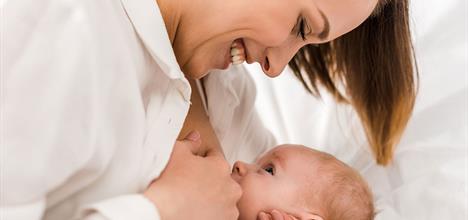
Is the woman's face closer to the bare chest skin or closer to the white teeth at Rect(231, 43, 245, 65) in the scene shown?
the white teeth at Rect(231, 43, 245, 65)

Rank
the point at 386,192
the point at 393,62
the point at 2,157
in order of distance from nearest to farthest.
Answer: the point at 2,157 → the point at 393,62 → the point at 386,192

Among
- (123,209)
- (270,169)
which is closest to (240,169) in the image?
(270,169)

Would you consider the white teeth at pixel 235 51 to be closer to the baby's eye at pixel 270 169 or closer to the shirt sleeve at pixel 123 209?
the baby's eye at pixel 270 169

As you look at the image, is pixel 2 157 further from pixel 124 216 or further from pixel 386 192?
pixel 386 192

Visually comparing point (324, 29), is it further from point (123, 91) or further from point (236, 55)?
point (123, 91)

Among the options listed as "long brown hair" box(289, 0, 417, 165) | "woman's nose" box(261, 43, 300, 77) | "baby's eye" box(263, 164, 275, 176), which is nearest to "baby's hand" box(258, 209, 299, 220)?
"baby's eye" box(263, 164, 275, 176)

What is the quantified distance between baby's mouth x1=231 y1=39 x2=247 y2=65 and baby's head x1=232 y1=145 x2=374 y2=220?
7.6 inches

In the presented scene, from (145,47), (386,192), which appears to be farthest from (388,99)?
(145,47)

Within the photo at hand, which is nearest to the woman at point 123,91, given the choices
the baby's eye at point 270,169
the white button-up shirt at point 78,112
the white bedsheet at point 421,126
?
the white button-up shirt at point 78,112

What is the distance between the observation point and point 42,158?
3.33ft

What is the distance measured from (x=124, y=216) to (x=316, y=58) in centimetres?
78

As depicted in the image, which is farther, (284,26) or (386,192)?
(386,192)

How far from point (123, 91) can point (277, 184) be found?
1.39 ft

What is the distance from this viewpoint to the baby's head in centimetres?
139
